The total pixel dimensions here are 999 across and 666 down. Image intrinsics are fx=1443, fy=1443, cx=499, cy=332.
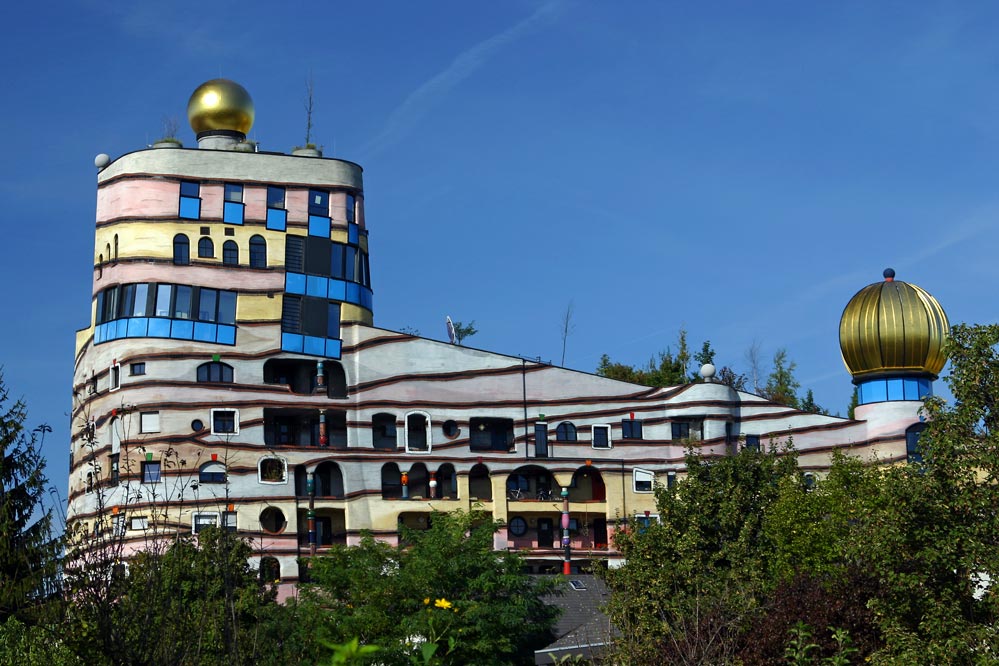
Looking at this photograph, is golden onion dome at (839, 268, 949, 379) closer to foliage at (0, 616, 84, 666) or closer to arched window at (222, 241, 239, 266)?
arched window at (222, 241, 239, 266)

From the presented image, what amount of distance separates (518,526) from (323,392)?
7618mm

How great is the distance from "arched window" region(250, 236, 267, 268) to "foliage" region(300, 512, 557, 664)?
15033 millimetres

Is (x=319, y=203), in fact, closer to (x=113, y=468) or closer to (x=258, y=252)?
(x=258, y=252)

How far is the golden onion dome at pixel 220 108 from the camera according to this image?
45.3 metres

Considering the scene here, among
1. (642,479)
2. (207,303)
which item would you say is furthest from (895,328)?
(207,303)

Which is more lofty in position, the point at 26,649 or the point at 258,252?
the point at 258,252

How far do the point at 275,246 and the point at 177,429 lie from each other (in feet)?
20.9

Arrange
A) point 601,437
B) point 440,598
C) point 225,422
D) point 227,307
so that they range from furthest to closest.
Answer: point 601,437, point 227,307, point 225,422, point 440,598

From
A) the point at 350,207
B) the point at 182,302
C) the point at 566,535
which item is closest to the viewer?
the point at 182,302

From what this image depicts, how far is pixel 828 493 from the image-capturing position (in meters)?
35.2

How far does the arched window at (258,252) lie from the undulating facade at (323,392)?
0.04 metres

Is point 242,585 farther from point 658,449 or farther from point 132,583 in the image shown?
point 132,583

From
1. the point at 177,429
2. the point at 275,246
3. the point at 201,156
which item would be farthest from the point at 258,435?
the point at 201,156

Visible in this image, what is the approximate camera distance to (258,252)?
4362 centimetres
